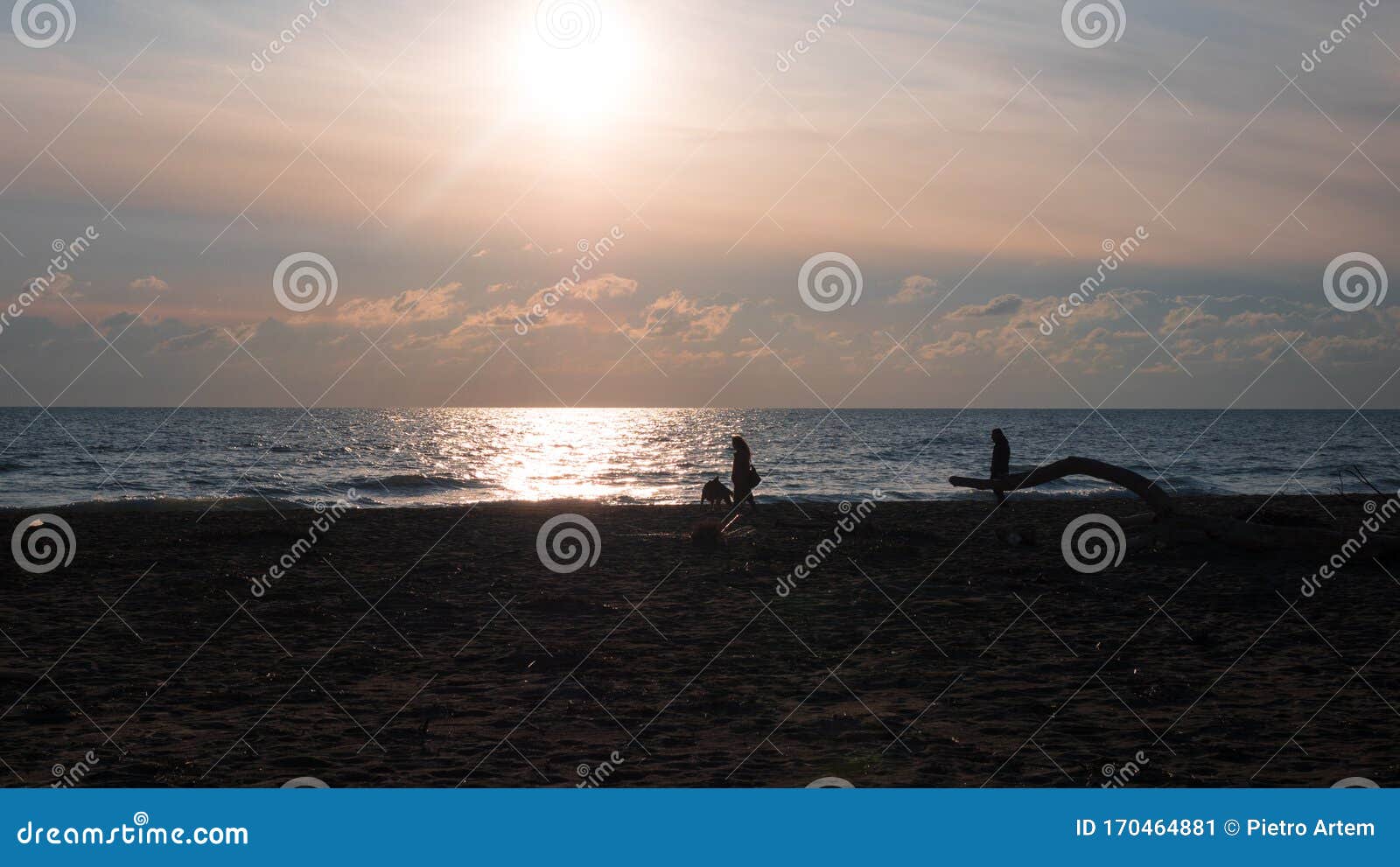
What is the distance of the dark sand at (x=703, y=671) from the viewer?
7355 millimetres

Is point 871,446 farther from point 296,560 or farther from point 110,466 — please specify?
point 296,560

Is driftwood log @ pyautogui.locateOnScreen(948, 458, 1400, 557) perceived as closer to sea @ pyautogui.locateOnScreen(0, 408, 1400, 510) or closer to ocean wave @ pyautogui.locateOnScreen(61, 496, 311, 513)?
sea @ pyautogui.locateOnScreen(0, 408, 1400, 510)

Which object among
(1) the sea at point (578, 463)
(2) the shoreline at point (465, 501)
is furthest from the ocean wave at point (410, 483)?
(2) the shoreline at point (465, 501)

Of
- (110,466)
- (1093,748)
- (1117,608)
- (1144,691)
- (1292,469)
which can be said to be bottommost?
(1093,748)

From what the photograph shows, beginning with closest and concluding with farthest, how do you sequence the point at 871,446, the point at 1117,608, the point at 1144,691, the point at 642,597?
the point at 1144,691
the point at 1117,608
the point at 642,597
the point at 871,446

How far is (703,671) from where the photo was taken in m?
10.0

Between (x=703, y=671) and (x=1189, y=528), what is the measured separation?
420 inches

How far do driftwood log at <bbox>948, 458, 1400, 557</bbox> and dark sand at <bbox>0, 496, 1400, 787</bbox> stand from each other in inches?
12.0

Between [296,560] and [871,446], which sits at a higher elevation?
[871,446]

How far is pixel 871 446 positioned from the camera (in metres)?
76.0

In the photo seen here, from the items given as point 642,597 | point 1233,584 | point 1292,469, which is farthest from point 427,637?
point 1292,469

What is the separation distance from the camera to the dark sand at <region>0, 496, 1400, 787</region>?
736cm

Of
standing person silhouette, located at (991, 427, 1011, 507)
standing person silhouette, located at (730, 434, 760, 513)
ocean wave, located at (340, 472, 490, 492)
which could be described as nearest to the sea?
ocean wave, located at (340, 472, 490, 492)

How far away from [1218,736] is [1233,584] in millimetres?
7499
